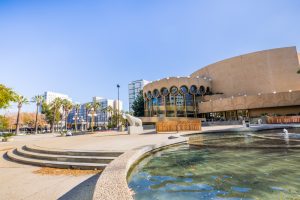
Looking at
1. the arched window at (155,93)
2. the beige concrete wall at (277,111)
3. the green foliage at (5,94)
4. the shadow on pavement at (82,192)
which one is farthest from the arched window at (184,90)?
the shadow on pavement at (82,192)

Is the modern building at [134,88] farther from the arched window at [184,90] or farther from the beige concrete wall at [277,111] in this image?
the beige concrete wall at [277,111]

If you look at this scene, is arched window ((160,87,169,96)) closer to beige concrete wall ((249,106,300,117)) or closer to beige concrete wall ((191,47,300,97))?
beige concrete wall ((191,47,300,97))

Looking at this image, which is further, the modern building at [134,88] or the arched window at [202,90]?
the modern building at [134,88]

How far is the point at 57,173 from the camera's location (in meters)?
6.29

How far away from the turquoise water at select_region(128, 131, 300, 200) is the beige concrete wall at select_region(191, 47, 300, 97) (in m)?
54.5

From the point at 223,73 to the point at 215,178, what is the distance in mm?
60788

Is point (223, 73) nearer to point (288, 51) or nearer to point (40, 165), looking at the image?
point (288, 51)

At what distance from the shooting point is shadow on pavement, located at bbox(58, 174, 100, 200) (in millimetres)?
4109

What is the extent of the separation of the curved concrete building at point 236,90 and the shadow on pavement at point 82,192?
4697cm

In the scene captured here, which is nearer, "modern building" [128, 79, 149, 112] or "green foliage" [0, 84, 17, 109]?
"green foliage" [0, 84, 17, 109]

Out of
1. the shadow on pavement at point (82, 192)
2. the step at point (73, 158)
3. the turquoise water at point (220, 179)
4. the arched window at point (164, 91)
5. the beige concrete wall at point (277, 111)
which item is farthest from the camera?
the arched window at point (164, 91)

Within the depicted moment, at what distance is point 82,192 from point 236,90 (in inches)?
2386

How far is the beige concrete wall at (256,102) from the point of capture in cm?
4225

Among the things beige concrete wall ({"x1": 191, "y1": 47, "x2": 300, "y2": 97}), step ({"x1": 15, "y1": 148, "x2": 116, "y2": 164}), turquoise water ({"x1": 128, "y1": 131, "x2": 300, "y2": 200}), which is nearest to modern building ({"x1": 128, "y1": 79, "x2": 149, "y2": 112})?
beige concrete wall ({"x1": 191, "y1": 47, "x2": 300, "y2": 97})
